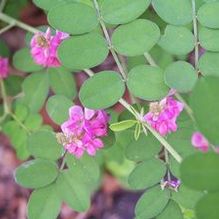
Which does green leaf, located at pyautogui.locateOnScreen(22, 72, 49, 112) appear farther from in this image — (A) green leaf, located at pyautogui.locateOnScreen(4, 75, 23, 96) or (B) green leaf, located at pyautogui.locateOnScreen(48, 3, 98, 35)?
(B) green leaf, located at pyautogui.locateOnScreen(48, 3, 98, 35)

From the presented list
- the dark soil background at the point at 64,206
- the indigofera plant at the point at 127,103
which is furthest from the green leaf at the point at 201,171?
the dark soil background at the point at 64,206

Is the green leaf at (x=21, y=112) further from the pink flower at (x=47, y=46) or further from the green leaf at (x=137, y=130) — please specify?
the green leaf at (x=137, y=130)

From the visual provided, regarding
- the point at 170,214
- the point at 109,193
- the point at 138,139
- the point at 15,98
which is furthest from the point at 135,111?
the point at 109,193

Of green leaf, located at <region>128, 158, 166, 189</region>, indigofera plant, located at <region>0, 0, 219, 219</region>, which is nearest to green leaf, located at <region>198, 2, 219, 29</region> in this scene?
indigofera plant, located at <region>0, 0, 219, 219</region>

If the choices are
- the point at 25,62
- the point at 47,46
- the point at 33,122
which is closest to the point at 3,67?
the point at 25,62

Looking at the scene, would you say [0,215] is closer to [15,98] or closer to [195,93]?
[15,98]
